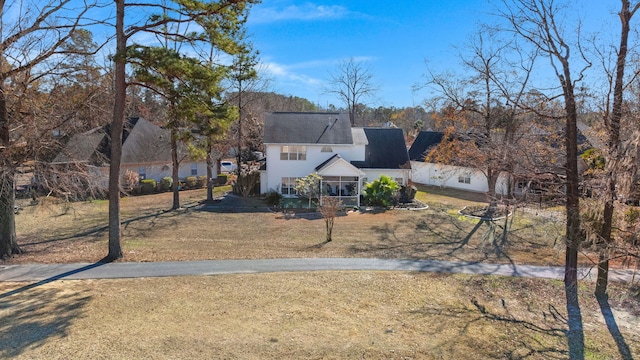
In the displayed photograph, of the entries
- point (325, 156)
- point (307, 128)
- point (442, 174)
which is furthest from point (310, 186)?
point (442, 174)

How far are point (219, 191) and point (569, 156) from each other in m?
28.3

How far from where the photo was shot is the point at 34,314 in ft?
30.8

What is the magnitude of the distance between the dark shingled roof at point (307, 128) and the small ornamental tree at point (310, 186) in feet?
13.9

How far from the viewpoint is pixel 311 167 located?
98.0ft

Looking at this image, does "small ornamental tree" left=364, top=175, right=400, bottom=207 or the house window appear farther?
the house window

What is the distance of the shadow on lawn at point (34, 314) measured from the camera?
8044 millimetres

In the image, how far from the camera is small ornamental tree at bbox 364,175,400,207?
27844 millimetres

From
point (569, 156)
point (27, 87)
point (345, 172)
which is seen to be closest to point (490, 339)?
point (569, 156)

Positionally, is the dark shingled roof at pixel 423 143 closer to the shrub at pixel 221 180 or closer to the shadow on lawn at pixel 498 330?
the shrub at pixel 221 180

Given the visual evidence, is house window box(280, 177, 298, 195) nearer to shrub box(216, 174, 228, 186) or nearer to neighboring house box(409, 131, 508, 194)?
shrub box(216, 174, 228, 186)

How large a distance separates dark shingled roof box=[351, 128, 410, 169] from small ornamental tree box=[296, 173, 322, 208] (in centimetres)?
600

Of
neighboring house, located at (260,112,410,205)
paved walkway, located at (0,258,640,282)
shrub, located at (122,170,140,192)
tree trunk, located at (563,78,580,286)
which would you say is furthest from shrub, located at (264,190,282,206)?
tree trunk, located at (563,78,580,286)

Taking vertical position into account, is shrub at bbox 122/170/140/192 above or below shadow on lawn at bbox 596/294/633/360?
above

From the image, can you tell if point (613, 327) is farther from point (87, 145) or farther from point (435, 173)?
point (87, 145)
